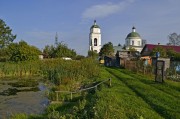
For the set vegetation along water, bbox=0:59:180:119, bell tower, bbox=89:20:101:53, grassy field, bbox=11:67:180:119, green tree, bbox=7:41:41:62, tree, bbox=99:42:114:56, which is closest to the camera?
grassy field, bbox=11:67:180:119

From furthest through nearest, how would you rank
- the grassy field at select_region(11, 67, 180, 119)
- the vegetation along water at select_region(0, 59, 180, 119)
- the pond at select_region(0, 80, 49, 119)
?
the pond at select_region(0, 80, 49, 119)
the vegetation along water at select_region(0, 59, 180, 119)
the grassy field at select_region(11, 67, 180, 119)

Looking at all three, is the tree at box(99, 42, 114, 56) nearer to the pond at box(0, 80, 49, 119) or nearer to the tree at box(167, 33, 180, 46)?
the tree at box(167, 33, 180, 46)

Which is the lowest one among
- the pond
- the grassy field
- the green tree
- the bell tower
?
the pond

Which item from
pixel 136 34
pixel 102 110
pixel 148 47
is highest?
pixel 136 34

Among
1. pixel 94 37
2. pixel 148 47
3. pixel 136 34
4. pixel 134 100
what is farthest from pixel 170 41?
pixel 134 100

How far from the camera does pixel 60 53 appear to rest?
58156 millimetres

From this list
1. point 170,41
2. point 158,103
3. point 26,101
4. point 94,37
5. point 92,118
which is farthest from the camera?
point 94,37

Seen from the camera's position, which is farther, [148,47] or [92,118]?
[148,47]

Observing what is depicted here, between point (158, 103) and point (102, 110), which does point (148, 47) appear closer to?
point (158, 103)

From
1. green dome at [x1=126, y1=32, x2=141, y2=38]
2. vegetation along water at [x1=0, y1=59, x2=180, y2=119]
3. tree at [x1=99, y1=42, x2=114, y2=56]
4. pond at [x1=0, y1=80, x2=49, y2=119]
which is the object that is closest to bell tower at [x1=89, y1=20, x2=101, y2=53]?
green dome at [x1=126, y1=32, x2=141, y2=38]

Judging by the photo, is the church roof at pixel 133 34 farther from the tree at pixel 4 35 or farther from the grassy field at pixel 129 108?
the grassy field at pixel 129 108

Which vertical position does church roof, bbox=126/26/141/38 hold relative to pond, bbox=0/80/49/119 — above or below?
above

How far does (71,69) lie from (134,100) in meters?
15.2

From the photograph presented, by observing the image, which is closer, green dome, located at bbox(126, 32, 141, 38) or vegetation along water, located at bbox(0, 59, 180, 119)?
vegetation along water, located at bbox(0, 59, 180, 119)
